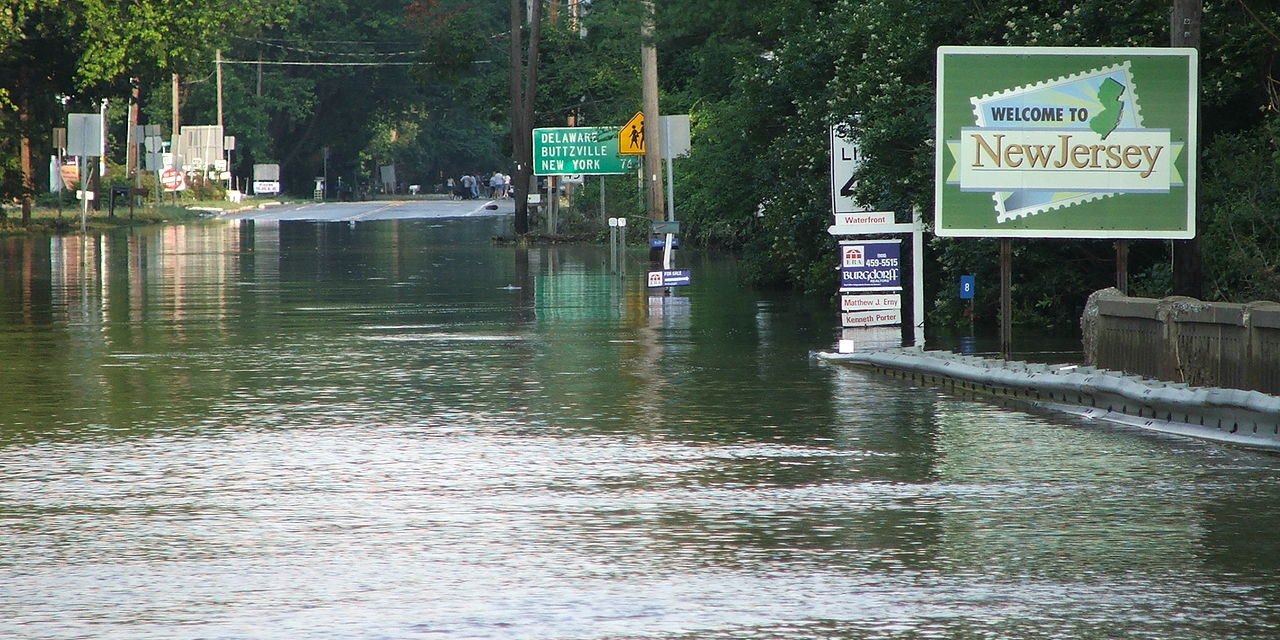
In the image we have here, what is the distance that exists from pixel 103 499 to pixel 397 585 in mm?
2857

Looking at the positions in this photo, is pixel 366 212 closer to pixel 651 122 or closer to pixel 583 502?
pixel 651 122

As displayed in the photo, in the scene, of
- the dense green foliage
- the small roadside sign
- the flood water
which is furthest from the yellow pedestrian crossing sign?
the flood water

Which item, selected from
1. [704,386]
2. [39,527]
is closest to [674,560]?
[39,527]

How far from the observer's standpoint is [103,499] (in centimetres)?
1011

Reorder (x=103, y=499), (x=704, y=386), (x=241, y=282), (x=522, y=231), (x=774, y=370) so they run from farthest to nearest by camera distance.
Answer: (x=522, y=231)
(x=241, y=282)
(x=774, y=370)
(x=704, y=386)
(x=103, y=499)

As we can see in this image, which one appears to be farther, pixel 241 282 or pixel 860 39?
pixel 241 282

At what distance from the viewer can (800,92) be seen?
27.9 metres

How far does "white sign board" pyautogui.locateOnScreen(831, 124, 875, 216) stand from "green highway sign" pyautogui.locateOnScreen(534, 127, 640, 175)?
85.6ft

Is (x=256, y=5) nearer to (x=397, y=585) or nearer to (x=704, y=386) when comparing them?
(x=704, y=386)

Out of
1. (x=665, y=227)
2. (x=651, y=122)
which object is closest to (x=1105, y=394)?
(x=665, y=227)

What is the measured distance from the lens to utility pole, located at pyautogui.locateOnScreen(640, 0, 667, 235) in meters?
36.5

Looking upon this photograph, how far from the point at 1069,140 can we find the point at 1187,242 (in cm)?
139

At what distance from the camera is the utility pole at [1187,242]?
16.0 meters

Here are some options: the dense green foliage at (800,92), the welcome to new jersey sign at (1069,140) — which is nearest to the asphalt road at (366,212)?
the dense green foliage at (800,92)
